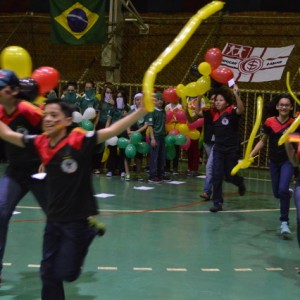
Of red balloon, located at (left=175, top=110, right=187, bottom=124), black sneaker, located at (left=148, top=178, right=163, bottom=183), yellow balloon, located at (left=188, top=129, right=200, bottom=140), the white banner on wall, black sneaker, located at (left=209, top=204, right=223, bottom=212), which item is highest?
the white banner on wall

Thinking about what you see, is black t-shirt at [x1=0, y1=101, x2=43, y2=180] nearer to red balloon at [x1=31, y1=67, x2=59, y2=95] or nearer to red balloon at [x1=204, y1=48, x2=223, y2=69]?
red balloon at [x1=31, y1=67, x2=59, y2=95]

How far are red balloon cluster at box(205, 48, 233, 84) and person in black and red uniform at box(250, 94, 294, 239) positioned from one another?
3.84 ft

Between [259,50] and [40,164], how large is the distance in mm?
9792

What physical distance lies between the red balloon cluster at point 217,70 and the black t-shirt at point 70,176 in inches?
185

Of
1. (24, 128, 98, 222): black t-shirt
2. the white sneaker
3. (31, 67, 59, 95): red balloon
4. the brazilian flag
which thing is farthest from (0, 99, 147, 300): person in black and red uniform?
the brazilian flag

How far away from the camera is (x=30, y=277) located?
556 cm

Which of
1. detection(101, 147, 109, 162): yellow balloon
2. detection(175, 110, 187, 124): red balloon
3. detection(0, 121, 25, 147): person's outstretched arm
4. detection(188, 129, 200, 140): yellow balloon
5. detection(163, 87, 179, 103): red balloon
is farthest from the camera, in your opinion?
detection(101, 147, 109, 162): yellow balloon

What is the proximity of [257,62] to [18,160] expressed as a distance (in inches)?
381

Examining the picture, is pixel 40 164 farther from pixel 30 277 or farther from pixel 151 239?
pixel 151 239

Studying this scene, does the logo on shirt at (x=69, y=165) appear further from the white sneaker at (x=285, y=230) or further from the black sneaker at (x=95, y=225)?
the white sneaker at (x=285, y=230)

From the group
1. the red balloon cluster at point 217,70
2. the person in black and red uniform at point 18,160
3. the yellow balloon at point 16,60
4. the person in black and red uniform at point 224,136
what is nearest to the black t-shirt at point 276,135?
the person in black and red uniform at point 224,136

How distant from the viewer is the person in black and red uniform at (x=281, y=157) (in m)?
7.22

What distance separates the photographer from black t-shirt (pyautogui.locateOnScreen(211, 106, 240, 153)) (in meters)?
8.62

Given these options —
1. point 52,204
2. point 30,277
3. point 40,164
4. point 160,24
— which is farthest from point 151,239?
point 160,24
